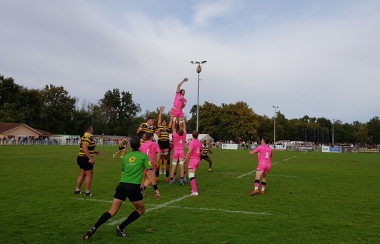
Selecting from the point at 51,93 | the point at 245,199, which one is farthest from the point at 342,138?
the point at 245,199

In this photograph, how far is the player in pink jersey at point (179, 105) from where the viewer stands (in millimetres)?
14047

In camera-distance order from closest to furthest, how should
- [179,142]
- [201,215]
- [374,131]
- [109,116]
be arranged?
[201,215] < [179,142] < [109,116] < [374,131]

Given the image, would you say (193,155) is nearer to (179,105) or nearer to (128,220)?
(179,105)

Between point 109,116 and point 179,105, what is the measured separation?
308 ft

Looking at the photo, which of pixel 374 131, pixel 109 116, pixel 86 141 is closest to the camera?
pixel 86 141

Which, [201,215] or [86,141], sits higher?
[86,141]

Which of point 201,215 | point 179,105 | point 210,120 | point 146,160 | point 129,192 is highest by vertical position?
point 210,120

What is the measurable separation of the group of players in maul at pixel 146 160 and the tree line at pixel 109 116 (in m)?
69.5

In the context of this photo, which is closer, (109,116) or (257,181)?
(257,181)

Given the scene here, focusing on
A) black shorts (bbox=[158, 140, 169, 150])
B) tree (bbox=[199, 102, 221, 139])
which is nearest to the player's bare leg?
black shorts (bbox=[158, 140, 169, 150])

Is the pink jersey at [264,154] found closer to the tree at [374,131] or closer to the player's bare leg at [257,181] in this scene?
the player's bare leg at [257,181]

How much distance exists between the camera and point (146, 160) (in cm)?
626

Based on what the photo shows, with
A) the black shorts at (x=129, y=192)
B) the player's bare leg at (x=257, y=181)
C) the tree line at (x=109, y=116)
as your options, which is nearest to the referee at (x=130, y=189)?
the black shorts at (x=129, y=192)

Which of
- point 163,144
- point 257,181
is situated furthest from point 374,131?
point 257,181
